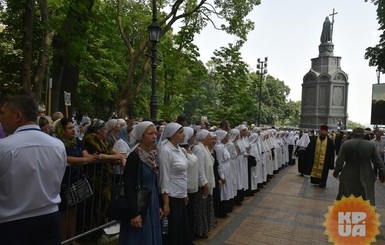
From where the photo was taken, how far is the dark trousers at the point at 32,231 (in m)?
2.68

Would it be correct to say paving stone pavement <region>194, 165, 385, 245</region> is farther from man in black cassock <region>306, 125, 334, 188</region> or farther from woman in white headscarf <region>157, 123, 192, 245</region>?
woman in white headscarf <region>157, 123, 192, 245</region>

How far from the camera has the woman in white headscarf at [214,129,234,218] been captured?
24.5 ft

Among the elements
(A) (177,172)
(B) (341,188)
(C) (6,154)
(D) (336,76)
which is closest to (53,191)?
(C) (6,154)

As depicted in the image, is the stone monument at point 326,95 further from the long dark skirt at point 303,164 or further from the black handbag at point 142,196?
the black handbag at point 142,196

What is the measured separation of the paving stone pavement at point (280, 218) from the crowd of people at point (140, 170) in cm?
35

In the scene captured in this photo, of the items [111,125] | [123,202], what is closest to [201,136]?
[111,125]

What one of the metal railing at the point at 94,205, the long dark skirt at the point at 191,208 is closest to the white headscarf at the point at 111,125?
the metal railing at the point at 94,205

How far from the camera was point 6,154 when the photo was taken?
2.54 m

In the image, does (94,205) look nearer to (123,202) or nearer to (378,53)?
(123,202)

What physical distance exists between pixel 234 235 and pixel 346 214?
1.96m

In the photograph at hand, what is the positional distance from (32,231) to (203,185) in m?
3.54

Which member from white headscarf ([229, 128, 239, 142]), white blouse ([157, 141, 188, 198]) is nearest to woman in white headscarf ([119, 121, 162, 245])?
white blouse ([157, 141, 188, 198])

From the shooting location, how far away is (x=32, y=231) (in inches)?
108

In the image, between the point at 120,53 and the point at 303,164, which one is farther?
the point at 120,53
